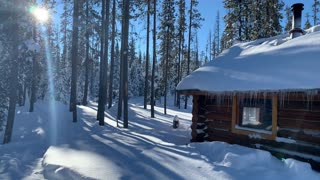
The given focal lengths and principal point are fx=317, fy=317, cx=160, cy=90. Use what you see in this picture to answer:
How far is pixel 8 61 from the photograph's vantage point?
59.1 ft

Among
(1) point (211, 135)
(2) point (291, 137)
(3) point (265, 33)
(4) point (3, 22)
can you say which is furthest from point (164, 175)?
(3) point (265, 33)

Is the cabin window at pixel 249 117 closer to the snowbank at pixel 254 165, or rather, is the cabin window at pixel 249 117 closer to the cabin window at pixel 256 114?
the cabin window at pixel 256 114

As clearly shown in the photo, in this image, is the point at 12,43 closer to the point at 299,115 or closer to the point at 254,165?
the point at 254,165

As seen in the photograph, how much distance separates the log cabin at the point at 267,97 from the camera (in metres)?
8.38

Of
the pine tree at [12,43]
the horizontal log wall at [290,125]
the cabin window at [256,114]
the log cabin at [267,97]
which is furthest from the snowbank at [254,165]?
the pine tree at [12,43]

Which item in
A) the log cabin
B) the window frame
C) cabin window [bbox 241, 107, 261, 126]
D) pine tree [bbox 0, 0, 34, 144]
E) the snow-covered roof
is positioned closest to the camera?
the snow-covered roof

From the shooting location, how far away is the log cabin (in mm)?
8375

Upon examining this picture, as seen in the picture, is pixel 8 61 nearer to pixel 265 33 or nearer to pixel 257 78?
pixel 257 78

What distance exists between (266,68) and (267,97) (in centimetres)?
92

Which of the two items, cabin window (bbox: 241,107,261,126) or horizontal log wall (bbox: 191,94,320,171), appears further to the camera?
cabin window (bbox: 241,107,261,126)

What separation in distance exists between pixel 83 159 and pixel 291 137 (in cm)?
599

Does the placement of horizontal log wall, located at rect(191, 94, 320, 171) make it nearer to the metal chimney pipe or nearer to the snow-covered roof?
the snow-covered roof

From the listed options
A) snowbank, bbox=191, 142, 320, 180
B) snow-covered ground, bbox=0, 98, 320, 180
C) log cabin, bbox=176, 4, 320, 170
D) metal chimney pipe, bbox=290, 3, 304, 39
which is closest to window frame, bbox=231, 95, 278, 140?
log cabin, bbox=176, 4, 320, 170

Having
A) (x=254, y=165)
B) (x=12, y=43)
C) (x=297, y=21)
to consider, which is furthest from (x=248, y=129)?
(x=12, y=43)
